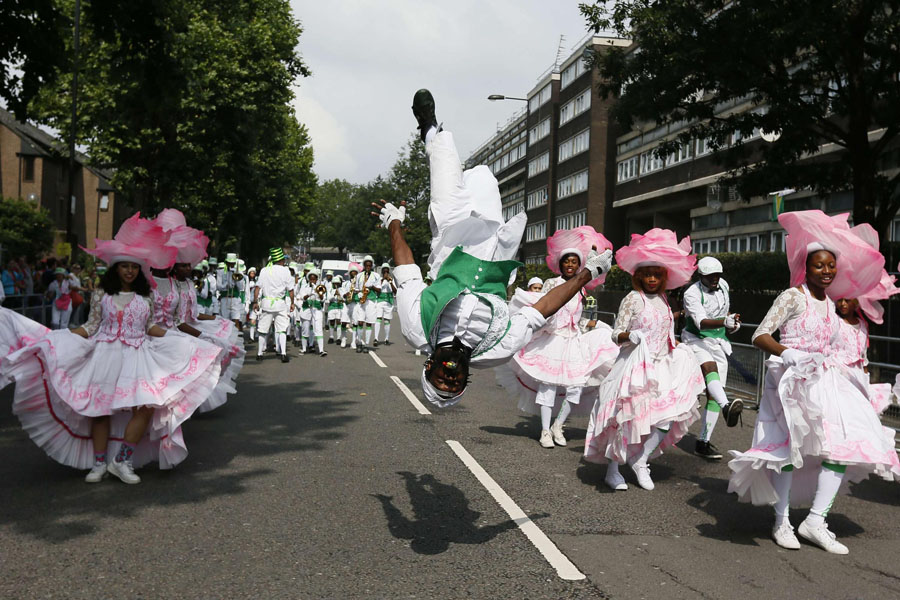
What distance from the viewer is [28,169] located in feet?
194

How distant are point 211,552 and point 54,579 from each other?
0.84m

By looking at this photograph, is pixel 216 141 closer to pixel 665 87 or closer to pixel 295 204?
pixel 665 87

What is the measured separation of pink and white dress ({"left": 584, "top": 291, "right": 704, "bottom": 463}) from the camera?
662cm

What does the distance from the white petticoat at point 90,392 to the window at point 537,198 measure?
58.0 m

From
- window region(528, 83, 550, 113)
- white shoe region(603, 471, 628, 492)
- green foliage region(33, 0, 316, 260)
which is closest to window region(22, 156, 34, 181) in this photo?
green foliage region(33, 0, 316, 260)

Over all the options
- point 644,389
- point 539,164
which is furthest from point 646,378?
point 539,164

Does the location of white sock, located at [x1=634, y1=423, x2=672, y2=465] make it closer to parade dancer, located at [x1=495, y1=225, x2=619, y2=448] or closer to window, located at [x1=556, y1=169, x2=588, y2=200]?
parade dancer, located at [x1=495, y1=225, x2=619, y2=448]

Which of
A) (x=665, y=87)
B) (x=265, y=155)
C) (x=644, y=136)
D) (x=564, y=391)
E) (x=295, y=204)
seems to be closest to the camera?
(x=564, y=391)

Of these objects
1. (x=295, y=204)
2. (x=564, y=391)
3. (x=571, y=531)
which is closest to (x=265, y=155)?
(x=295, y=204)

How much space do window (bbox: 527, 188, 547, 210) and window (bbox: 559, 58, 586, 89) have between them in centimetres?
840

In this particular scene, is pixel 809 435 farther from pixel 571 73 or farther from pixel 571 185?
pixel 571 73

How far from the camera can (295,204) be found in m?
53.5

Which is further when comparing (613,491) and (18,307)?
(18,307)

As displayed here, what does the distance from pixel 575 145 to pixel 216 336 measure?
48384 millimetres
